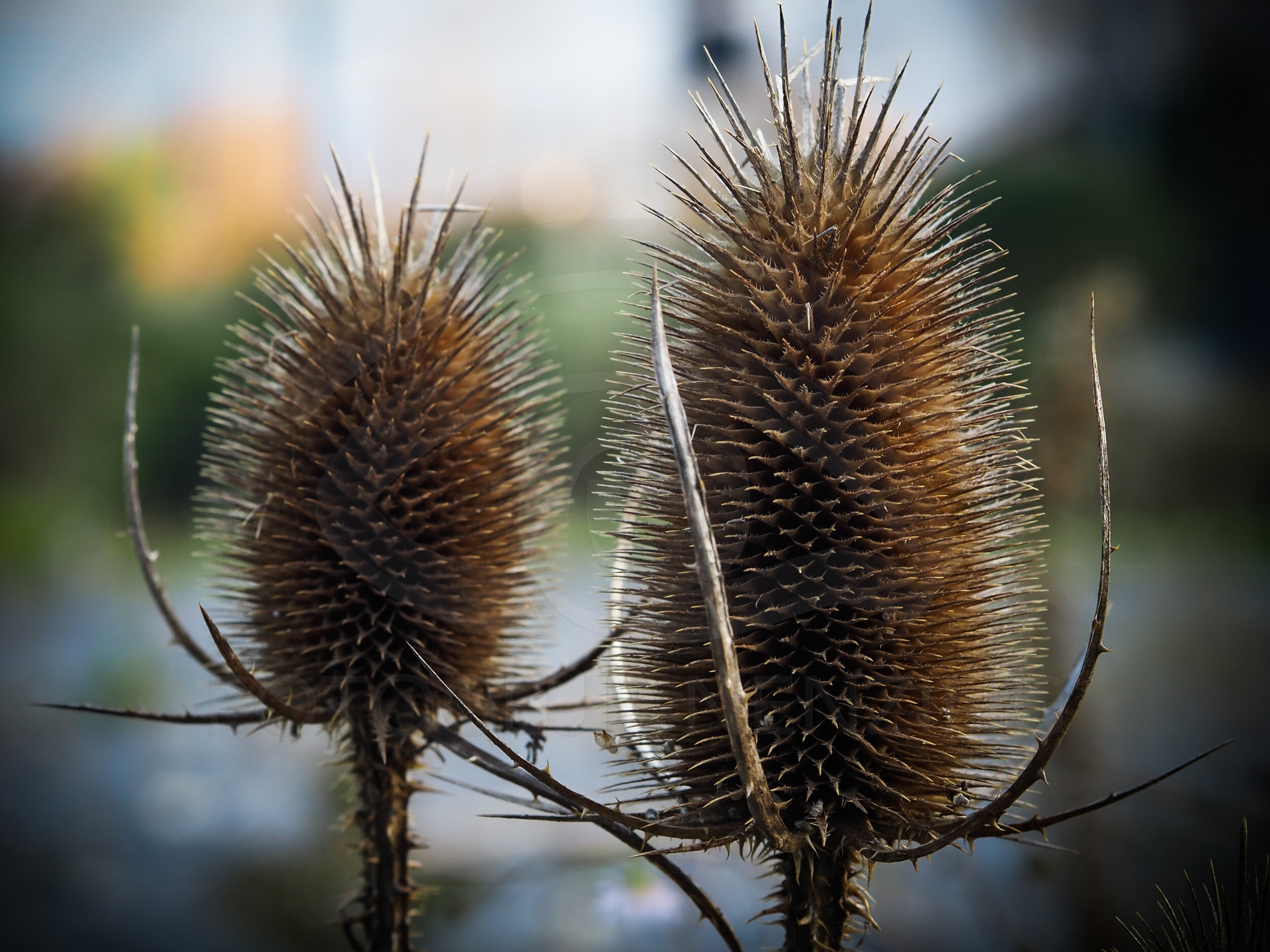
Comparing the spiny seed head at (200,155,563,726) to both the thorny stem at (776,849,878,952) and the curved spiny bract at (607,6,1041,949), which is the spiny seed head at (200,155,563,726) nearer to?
the curved spiny bract at (607,6,1041,949)

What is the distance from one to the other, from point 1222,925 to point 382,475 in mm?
1072

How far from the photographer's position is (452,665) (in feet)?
3.79

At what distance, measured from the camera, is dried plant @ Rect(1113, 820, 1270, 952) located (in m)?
0.73

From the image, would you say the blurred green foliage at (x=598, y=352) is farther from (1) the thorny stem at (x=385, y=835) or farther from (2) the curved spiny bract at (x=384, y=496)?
(1) the thorny stem at (x=385, y=835)

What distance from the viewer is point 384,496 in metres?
1.12

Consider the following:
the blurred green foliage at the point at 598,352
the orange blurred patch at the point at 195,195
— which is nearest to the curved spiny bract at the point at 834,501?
the blurred green foliage at the point at 598,352

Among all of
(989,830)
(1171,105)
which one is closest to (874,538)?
(989,830)

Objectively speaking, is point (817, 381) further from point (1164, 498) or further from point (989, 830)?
point (1164, 498)

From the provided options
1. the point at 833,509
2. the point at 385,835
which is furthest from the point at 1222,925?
the point at 385,835

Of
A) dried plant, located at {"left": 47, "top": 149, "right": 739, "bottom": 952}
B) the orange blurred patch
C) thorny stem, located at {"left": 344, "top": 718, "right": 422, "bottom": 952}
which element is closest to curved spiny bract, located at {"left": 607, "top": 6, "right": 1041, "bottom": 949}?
dried plant, located at {"left": 47, "top": 149, "right": 739, "bottom": 952}

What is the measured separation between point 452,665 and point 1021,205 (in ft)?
9.20

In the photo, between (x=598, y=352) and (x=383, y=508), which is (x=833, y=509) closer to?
(x=383, y=508)

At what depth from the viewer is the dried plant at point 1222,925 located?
28.8 inches

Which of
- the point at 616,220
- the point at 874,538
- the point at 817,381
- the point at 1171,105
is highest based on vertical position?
the point at 1171,105
